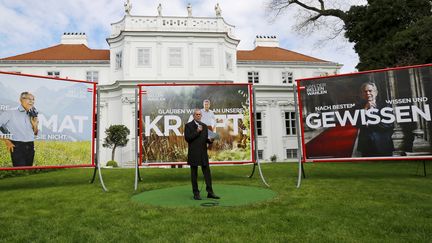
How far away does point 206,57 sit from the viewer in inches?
1006

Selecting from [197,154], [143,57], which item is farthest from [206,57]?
[197,154]

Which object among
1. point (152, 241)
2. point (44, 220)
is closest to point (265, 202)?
point (152, 241)

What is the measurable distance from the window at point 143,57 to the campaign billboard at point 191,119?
54.6 feet

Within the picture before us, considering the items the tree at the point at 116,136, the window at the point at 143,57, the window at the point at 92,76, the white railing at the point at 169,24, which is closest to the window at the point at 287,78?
the white railing at the point at 169,24

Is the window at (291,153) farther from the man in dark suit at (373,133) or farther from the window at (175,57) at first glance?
the man in dark suit at (373,133)

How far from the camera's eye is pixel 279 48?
3409 centimetres

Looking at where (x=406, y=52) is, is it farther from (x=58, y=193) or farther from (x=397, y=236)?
(x=58, y=193)

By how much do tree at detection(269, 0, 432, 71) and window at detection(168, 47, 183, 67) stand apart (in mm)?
12490

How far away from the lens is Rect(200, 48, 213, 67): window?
83.6ft

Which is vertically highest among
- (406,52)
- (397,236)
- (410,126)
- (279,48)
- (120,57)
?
(279,48)

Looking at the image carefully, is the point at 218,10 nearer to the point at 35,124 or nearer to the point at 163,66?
the point at 163,66

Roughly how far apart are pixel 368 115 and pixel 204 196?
18.1 ft

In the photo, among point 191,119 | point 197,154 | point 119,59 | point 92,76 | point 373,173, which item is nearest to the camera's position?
point 197,154

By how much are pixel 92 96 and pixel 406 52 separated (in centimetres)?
1597
